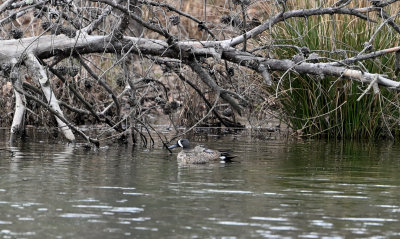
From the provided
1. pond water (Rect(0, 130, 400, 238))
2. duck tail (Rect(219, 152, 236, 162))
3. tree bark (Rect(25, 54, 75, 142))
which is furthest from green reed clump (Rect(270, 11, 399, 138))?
tree bark (Rect(25, 54, 75, 142))

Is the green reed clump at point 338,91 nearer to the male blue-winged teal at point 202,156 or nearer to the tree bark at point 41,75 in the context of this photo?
the male blue-winged teal at point 202,156

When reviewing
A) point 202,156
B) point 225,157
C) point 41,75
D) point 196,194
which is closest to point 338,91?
point 225,157

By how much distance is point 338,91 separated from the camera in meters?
13.5

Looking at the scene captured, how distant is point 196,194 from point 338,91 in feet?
19.7

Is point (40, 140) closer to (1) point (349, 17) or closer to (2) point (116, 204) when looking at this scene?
(1) point (349, 17)

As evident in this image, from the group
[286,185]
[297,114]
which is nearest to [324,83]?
[297,114]

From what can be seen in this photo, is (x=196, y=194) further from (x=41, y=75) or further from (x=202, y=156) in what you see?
(x=41, y=75)

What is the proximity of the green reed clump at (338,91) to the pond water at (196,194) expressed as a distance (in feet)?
5.03

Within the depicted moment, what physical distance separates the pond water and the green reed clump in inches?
60.3

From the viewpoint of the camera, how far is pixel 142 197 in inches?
306

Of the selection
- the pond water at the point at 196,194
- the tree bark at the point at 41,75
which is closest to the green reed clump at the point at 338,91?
the pond water at the point at 196,194

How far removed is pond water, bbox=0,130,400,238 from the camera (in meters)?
6.39

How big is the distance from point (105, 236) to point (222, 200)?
1791mm

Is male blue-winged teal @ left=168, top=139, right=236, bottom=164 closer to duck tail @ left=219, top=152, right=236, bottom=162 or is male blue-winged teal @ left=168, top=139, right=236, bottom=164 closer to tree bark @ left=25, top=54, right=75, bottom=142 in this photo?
duck tail @ left=219, top=152, right=236, bottom=162
